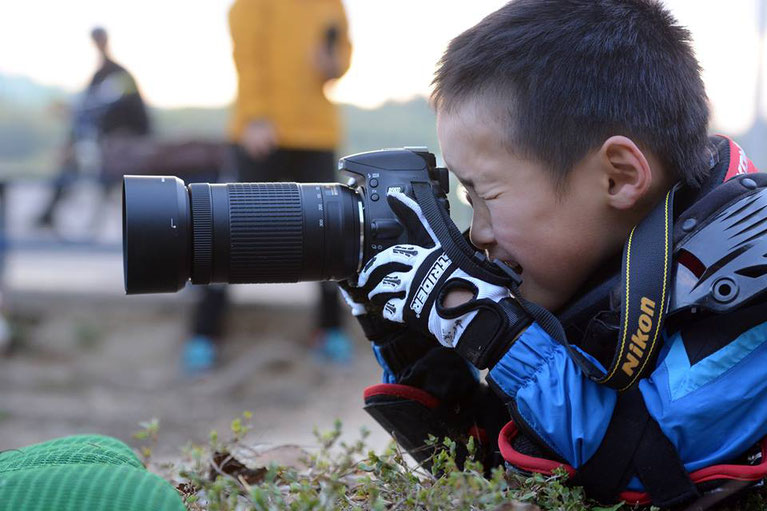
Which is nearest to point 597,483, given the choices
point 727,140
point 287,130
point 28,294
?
point 727,140

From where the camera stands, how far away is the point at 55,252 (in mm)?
6352

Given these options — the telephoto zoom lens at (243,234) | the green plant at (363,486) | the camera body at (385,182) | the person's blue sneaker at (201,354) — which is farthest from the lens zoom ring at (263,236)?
the person's blue sneaker at (201,354)

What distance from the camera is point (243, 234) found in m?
1.61

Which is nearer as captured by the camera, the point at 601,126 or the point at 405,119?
the point at 601,126

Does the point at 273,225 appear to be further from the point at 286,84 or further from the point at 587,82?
the point at 286,84

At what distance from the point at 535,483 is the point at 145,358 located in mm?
4317

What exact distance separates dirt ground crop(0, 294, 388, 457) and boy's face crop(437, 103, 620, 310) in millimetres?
2214

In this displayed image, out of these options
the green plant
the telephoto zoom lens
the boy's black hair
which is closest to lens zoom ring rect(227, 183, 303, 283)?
the telephoto zoom lens

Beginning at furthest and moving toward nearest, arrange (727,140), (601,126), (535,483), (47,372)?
(47,372) < (727,140) < (601,126) < (535,483)

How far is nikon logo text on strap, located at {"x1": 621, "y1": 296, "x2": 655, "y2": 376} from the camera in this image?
4.53 feet

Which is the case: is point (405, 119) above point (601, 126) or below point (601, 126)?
below

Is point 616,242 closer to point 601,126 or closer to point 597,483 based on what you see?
point 601,126

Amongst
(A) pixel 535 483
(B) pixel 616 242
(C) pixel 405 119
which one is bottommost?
(C) pixel 405 119

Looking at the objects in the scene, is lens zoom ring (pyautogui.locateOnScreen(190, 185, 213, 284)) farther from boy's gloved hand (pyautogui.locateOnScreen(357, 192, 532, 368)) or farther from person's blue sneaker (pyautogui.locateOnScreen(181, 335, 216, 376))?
person's blue sneaker (pyautogui.locateOnScreen(181, 335, 216, 376))
